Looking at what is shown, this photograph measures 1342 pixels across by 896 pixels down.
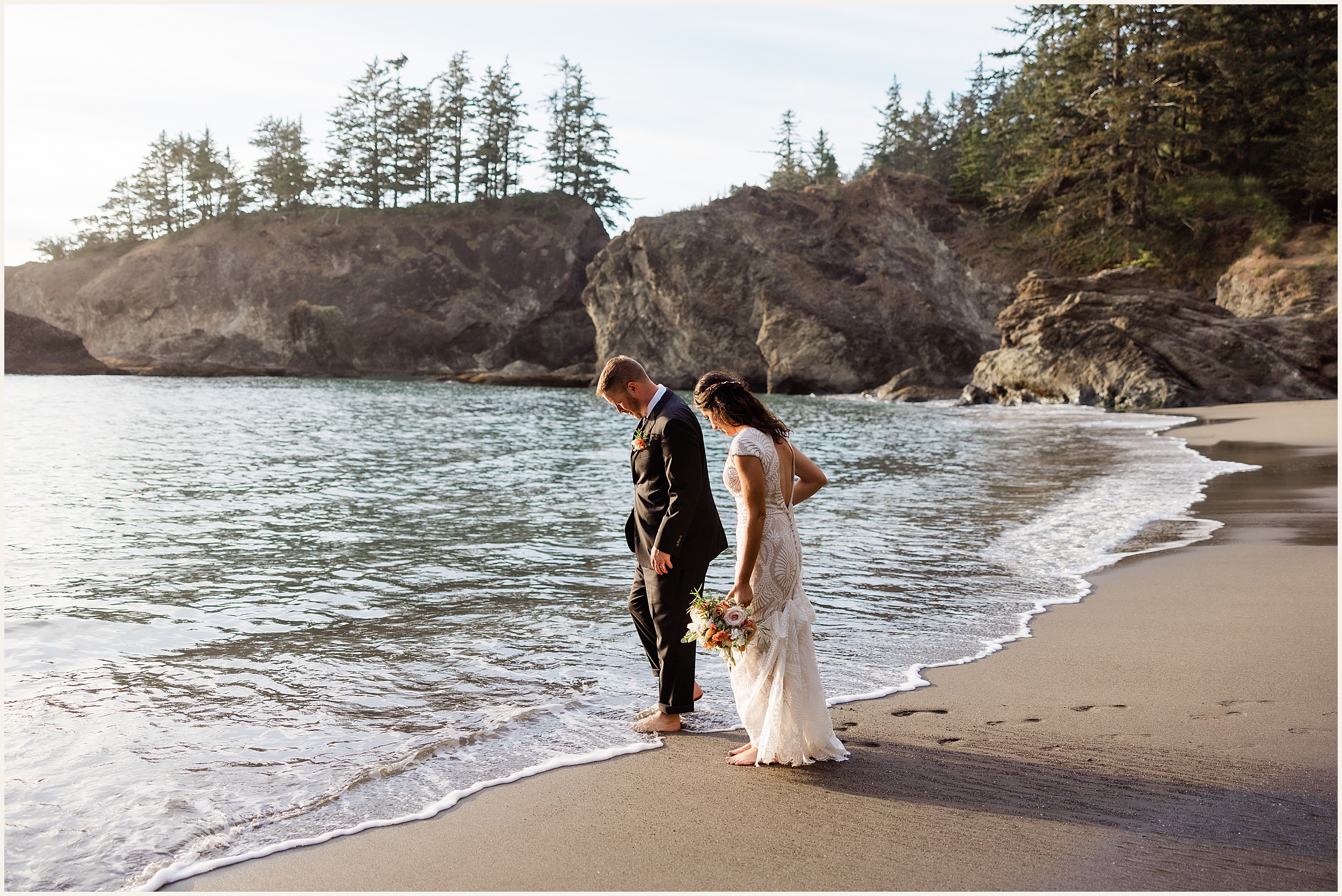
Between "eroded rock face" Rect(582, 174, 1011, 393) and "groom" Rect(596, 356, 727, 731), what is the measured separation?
44497 millimetres

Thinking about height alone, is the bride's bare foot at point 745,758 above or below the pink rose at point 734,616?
below

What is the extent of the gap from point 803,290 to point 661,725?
47.6m

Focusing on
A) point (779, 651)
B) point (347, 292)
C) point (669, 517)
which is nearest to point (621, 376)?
point (669, 517)

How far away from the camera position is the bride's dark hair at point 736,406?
4109mm

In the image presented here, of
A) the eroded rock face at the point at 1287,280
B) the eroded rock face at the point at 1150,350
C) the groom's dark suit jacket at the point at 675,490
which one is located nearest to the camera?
the groom's dark suit jacket at the point at 675,490

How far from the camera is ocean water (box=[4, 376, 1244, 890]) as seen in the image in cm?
400

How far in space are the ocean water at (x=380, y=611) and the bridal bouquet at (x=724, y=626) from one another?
0.77 m

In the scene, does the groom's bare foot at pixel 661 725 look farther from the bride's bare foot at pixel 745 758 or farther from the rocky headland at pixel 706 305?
the rocky headland at pixel 706 305

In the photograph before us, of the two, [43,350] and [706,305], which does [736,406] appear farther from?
[43,350]

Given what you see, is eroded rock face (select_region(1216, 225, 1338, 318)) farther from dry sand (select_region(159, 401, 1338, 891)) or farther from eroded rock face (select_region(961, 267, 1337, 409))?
dry sand (select_region(159, 401, 1338, 891))

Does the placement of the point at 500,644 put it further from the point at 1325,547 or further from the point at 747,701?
the point at 1325,547

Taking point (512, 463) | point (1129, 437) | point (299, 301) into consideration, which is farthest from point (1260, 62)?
point (299, 301)

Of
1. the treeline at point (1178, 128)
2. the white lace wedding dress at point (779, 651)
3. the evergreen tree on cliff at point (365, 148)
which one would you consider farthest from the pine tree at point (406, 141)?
the white lace wedding dress at point (779, 651)

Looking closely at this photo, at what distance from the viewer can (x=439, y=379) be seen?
60.8 m
